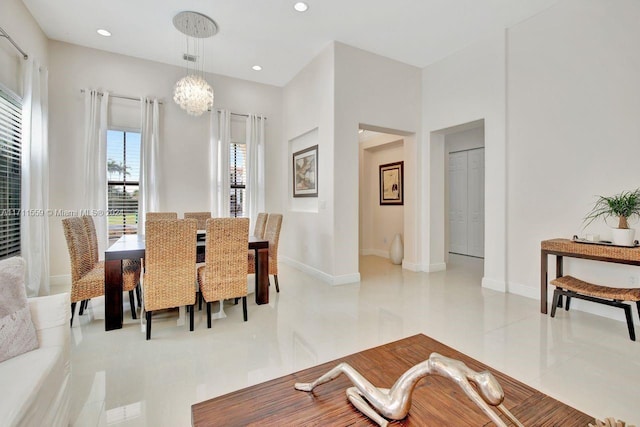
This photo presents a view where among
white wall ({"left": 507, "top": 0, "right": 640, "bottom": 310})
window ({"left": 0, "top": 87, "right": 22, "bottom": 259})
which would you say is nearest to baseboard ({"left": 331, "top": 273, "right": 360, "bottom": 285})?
white wall ({"left": 507, "top": 0, "right": 640, "bottom": 310})

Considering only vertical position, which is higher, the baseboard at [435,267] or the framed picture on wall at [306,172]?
the framed picture on wall at [306,172]

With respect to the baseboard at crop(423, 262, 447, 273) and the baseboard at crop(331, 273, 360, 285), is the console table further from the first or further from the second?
the baseboard at crop(331, 273, 360, 285)

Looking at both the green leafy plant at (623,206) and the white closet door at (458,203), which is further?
the white closet door at (458,203)

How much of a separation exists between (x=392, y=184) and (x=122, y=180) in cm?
491

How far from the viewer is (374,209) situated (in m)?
6.74

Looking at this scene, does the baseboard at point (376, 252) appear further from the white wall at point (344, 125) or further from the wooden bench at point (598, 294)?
the wooden bench at point (598, 294)

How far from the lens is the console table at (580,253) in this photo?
8.28ft

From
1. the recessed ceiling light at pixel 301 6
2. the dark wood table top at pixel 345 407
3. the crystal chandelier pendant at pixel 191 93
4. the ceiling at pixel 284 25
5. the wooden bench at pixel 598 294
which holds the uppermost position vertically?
the ceiling at pixel 284 25

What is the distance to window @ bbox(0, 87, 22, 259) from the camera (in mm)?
3080

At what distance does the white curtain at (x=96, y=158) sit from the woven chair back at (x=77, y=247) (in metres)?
1.57

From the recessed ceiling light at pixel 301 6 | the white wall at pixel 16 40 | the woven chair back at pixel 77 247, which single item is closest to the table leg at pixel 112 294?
the woven chair back at pixel 77 247

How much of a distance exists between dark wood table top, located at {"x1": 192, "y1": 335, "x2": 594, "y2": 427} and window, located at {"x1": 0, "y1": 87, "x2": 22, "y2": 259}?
368 cm

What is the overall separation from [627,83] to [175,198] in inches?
231

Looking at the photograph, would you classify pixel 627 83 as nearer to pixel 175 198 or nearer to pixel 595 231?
pixel 595 231
